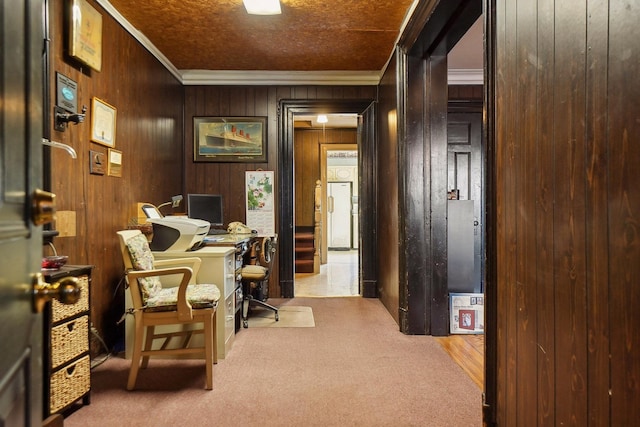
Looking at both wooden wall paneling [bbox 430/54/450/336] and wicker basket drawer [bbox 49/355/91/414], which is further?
wooden wall paneling [bbox 430/54/450/336]

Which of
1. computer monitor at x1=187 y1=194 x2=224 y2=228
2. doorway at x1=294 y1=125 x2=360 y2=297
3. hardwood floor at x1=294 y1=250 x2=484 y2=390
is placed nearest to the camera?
hardwood floor at x1=294 y1=250 x2=484 y2=390

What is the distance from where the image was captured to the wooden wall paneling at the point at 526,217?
138 centimetres

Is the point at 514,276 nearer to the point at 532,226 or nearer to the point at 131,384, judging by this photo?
the point at 532,226

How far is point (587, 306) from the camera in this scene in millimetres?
1087

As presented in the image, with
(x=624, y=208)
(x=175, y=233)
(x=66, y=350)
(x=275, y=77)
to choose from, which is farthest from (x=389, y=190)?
(x=624, y=208)

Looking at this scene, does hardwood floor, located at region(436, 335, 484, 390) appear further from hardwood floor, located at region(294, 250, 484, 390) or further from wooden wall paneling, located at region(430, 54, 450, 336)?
wooden wall paneling, located at region(430, 54, 450, 336)

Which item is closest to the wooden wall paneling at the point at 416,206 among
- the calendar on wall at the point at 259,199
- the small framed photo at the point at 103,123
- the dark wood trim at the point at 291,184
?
the dark wood trim at the point at 291,184

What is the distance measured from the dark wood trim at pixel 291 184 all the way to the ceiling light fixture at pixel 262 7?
165 cm

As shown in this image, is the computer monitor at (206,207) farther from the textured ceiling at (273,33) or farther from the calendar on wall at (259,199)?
the textured ceiling at (273,33)

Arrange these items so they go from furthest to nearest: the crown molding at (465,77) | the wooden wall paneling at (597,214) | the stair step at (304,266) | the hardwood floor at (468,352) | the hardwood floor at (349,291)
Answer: the stair step at (304,266) → the crown molding at (465,77) → the hardwood floor at (349,291) → the hardwood floor at (468,352) → the wooden wall paneling at (597,214)

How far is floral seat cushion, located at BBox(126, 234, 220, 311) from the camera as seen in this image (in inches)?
93.1

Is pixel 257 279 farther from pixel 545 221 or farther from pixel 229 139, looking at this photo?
pixel 545 221

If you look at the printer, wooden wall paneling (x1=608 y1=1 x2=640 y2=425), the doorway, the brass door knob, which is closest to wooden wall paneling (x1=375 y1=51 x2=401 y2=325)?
the doorway

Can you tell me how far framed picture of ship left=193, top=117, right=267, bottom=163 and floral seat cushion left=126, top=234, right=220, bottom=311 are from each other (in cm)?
228
